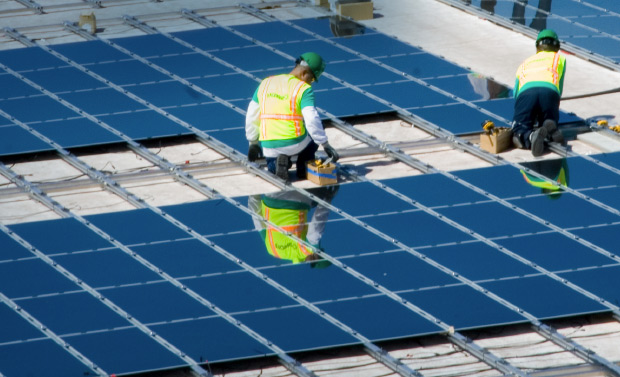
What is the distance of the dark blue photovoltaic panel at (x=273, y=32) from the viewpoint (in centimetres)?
2527

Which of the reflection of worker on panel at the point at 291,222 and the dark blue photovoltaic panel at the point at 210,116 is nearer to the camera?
the reflection of worker on panel at the point at 291,222

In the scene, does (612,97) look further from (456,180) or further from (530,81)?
(456,180)

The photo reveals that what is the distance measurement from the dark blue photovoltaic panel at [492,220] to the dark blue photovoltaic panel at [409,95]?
355 cm

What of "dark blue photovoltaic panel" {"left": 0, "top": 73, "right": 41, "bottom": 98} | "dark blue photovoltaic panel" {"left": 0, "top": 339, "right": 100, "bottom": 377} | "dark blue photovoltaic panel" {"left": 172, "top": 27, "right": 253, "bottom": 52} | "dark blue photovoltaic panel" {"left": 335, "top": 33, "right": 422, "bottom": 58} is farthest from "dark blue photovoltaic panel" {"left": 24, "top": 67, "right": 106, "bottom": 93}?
"dark blue photovoltaic panel" {"left": 0, "top": 339, "right": 100, "bottom": 377}

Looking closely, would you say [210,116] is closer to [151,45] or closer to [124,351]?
[151,45]

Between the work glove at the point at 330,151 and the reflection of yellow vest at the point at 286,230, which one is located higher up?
the work glove at the point at 330,151

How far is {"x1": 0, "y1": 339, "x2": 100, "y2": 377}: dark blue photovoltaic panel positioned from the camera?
50.6 feet

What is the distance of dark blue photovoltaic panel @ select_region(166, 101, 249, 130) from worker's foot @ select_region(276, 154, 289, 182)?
2.06 metres

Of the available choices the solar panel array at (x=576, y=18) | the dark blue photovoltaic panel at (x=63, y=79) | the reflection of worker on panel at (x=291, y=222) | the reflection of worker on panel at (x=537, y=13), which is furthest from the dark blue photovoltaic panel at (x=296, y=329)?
the reflection of worker on panel at (x=537, y=13)

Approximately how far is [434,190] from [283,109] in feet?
7.15

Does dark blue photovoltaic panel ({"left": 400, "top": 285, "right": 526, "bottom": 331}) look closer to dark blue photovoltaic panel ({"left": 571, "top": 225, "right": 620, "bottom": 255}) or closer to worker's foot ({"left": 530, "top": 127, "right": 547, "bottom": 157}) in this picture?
dark blue photovoltaic panel ({"left": 571, "top": 225, "right": 620, "bottom": 255})

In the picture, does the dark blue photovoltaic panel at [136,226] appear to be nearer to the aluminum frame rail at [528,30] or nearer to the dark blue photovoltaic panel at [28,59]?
the dark blue photovoltaic panel at [28,59]

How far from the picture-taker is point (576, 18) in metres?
26.4

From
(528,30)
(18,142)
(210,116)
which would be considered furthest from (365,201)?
(528,30)
